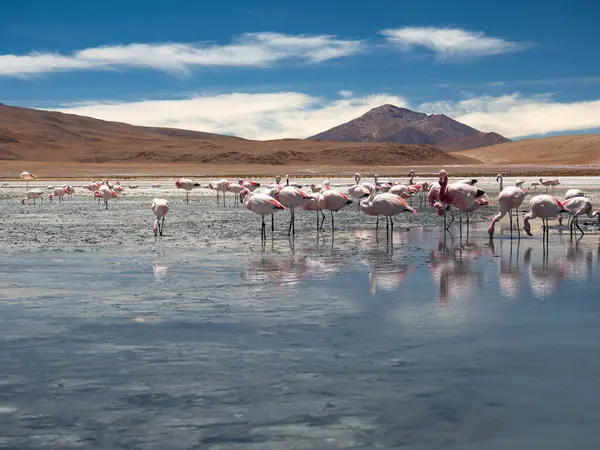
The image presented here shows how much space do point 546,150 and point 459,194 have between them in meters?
171

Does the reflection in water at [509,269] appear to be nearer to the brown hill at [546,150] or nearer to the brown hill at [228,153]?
the brown hill at [228,153]

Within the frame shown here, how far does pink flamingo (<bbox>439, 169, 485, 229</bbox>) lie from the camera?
59.4ft

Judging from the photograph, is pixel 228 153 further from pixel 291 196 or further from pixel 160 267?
pixel 160 267

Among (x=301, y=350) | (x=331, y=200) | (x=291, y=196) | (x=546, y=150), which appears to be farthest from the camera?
(x=546, y=150)

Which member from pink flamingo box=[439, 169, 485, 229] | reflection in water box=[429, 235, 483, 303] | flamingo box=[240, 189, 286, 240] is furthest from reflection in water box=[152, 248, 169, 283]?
pink flamingo box=[439, 169, 485, 229]

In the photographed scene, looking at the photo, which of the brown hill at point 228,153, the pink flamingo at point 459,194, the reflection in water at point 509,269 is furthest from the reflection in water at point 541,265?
the brown hill at point 228,153

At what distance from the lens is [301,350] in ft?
23.5

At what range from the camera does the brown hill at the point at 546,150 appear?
6373 inches

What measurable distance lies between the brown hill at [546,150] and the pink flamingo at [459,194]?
5570 inches

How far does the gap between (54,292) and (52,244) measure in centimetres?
618

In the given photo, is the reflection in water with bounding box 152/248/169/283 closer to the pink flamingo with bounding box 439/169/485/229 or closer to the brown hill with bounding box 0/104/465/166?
the pink flamingo with bounding box 439/169/485/229

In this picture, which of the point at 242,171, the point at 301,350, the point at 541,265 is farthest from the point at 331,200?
the point at 242,171

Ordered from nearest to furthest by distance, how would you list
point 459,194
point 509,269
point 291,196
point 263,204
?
1. point 509,269
2. point 263,204
3. point 459,194
4. point 291,196

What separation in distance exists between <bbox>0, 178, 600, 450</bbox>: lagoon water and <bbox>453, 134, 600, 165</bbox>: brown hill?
149m
